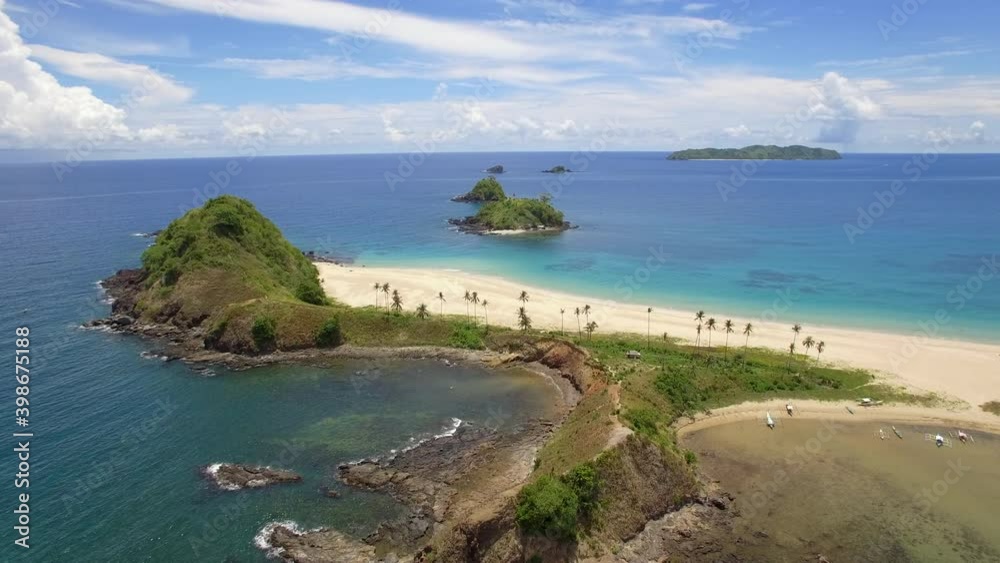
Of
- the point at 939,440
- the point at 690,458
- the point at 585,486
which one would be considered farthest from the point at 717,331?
the point at 585,486

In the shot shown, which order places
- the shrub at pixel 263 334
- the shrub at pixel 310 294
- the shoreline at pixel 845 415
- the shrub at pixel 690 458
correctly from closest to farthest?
the shrub at pixel 690 458
the shoreline at pixel 845 415
the shrub at pixel 263 334
the shrub at pixel 310 294

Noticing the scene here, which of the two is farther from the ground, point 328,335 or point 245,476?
point 328,335

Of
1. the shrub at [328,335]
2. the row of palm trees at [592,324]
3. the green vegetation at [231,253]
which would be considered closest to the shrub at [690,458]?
the row of palm trees at [592,324]

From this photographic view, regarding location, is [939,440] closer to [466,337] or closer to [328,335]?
[466,337]

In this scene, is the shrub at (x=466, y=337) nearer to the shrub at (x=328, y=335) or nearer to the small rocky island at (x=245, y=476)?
the shrub at (x=328, y=335)

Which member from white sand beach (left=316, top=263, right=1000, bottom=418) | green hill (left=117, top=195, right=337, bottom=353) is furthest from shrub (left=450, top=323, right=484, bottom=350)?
green hill (left=117, top=195, right=337, bottom=353)

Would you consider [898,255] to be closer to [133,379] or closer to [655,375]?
[655,375]

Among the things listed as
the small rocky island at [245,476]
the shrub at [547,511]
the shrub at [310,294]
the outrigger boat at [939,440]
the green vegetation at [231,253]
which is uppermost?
the green vegetation at [231,253]
